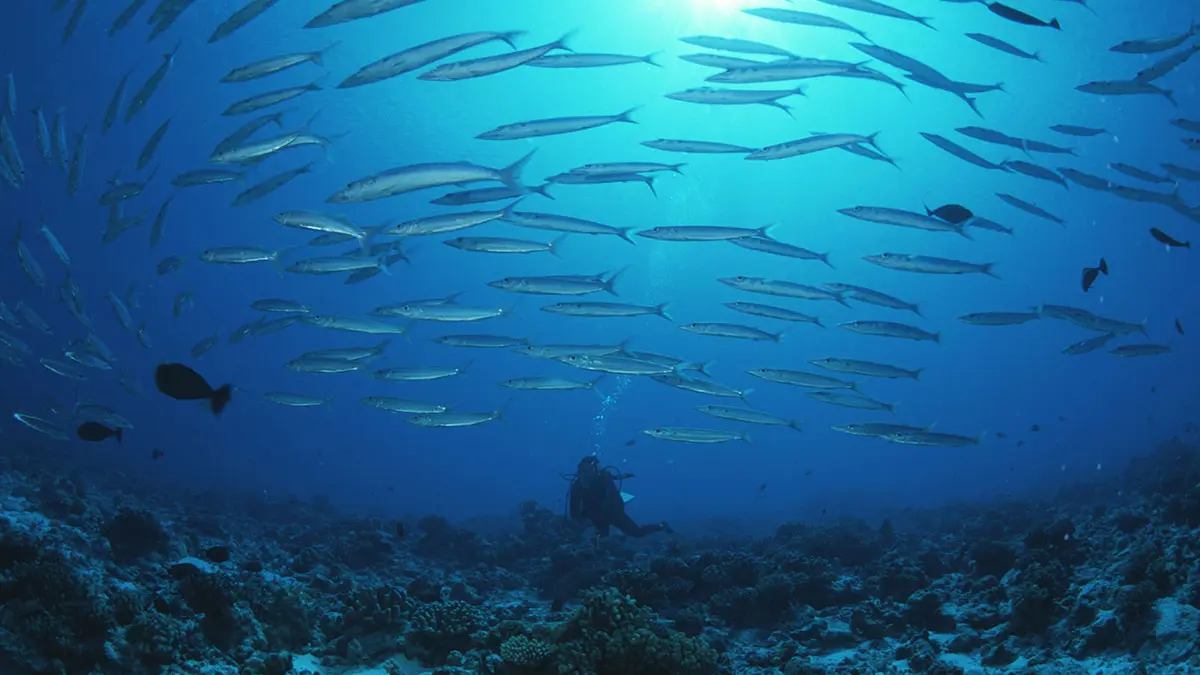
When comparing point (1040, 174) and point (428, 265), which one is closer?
point (1040, 174)

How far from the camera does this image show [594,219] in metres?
52.2

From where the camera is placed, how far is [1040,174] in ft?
34.1

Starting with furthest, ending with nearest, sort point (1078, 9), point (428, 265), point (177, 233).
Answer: point (428, 265)
point (177, 233)
point (1078, 9)

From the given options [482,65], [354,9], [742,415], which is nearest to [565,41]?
[482,65]

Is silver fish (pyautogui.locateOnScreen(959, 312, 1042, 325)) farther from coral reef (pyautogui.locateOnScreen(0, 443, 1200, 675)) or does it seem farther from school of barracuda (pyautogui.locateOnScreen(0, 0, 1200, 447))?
coral reef (pyautogui.locateOnScreen(0, 443, 1200, 675))

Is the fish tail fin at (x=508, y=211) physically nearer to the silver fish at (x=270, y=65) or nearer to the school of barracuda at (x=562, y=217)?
the school of barracuda at (x=562, y=217)

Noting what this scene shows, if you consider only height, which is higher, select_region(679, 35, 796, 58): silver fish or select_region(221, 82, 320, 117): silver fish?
select_region(679, 35, 796, 58): silver fish

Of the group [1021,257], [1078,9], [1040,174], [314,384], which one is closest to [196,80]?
[1040,174]

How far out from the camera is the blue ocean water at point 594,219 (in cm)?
3008

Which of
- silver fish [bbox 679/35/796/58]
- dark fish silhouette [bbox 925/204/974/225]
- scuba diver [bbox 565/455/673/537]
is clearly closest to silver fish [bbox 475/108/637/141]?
silver fish [bbox 679/35/796/58]

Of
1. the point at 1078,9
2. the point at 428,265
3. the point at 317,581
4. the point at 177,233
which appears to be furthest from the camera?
the point at 428,265

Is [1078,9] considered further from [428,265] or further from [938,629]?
[428,265]

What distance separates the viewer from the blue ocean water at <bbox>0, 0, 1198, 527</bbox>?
98.7 feet

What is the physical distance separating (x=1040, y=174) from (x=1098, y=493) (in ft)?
51.6
